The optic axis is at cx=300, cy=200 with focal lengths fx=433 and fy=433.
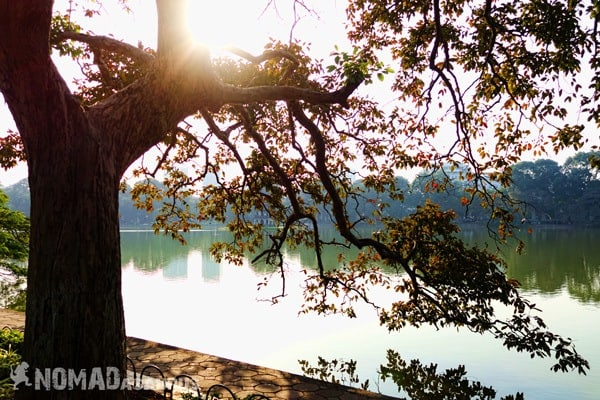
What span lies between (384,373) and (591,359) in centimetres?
604

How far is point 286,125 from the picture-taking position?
9234mm

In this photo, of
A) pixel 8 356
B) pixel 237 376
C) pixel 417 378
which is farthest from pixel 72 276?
pixel 417 378

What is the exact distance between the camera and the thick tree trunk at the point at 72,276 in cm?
327

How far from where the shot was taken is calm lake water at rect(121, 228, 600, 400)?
11.3m

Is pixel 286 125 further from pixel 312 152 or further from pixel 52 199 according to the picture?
pixel 52 199

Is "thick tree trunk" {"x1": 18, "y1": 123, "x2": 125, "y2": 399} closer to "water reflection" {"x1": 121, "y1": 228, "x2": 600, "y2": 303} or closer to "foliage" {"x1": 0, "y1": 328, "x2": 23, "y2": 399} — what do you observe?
"foliage" {"x1": 0, "y1": 328, "x2": 23, "y2": 399}

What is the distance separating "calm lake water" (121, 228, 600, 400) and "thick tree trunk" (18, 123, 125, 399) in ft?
16.8

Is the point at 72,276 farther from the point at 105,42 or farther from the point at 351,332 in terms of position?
the point at 351,332

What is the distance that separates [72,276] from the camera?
3.28 meters

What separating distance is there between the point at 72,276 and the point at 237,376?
4.37 meters

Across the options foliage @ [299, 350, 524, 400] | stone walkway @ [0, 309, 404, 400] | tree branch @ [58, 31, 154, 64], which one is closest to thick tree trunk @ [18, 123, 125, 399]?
tree branch @ [58, 31, 154, 64]

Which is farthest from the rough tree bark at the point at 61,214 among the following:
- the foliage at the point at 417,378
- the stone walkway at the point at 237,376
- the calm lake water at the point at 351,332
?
the foliage at the point at 417,378

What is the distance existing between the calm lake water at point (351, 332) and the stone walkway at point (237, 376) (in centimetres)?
211

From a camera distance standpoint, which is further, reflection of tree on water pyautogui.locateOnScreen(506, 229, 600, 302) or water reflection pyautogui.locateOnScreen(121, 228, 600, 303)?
water reflection pyautogui.locateOnScreen(121, 228, 600, 303)
